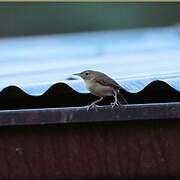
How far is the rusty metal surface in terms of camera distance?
408 centimetres

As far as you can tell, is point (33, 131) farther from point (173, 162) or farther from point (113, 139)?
point (173, 162)

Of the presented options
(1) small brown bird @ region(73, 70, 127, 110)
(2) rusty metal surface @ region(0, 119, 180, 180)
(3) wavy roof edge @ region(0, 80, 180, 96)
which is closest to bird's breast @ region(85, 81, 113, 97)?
(1) small brown bird @ region(73, 70, 127, 110)

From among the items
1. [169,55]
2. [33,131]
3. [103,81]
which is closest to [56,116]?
[33,131]

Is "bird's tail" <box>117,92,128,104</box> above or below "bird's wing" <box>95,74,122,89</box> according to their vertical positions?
below

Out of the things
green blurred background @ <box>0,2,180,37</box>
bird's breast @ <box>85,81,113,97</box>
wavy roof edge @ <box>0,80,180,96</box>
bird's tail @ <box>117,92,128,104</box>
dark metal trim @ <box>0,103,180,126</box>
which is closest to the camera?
dark metal trim @ <box>0,103,180,126</box>

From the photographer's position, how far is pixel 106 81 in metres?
4.73

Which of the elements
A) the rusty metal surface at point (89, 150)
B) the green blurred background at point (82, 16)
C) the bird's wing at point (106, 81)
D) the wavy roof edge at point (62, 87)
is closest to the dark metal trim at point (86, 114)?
the rusty metal surface at point (89, 150)

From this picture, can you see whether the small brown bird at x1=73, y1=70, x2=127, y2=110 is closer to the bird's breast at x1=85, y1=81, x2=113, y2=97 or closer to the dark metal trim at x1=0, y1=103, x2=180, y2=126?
the bird's breast at x1=85, y1=81, x2=113, y2=97

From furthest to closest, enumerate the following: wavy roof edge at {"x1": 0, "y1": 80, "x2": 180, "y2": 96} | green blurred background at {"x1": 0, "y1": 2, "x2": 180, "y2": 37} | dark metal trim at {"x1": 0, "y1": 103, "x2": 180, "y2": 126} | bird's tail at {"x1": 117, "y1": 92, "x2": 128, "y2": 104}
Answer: green blurred background at {"x1": 0, "y1": 2, "x2": 180, "y2": 37}, bird's tail at {"x1": 117, "y1": 92, "x2": 128, "y2": 104}, wavy roof edge at {"x1": 0, "y1": 80, "x2": 180, "y2": 96}, dark metal trim at {"x1": 0, "y1": 103, "x2": 180, "y2": 126}

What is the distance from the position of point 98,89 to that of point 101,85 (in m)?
0.03

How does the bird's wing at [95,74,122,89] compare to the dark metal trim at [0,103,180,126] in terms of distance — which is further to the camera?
the bird's wing at [95,74,122,89]

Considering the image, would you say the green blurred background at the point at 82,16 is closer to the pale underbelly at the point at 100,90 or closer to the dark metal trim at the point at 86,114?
the pale underbelly at the point at 100,90

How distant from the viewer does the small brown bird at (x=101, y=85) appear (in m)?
4.62

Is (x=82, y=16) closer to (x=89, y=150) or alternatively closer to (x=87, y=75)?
(x=87, y=75)
